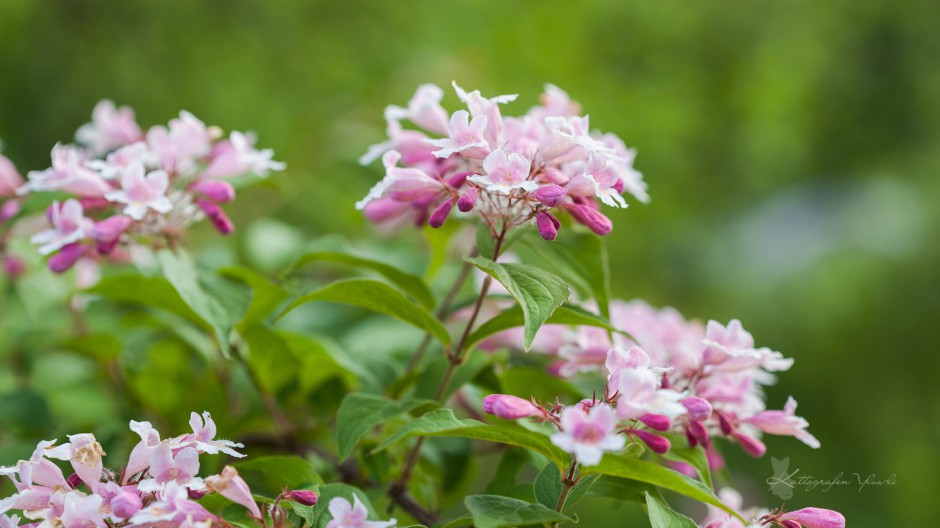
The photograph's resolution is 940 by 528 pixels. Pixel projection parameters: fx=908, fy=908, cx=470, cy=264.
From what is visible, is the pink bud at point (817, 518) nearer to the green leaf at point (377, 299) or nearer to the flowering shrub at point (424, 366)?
the flowering shrub at point (424, 366)

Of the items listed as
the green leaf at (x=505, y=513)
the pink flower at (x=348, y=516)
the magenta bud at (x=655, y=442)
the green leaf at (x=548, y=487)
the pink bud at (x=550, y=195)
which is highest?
the pink bud at (x=550, y=195)

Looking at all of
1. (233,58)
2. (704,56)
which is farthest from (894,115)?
(233,58)

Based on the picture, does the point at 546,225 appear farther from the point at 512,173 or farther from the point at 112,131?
the point at 112,131

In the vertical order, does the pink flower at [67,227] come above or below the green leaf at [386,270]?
below

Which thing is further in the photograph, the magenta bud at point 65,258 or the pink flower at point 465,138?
the magenta bud at point 65,258

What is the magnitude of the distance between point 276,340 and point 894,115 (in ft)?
12.0

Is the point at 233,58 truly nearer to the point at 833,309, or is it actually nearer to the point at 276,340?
the point at 833,309

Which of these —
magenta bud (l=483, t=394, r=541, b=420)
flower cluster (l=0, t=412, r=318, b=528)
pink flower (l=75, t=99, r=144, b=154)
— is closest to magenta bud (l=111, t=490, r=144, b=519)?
flower cluster (l=0, t=412, r=318, b=528)

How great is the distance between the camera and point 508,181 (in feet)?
2.17

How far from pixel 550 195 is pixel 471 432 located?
0.18 meters

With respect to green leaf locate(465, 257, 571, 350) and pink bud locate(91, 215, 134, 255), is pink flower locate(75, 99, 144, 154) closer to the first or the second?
pink bud locate(91, 215, 134, 255)

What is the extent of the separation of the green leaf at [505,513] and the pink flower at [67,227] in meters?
0.43

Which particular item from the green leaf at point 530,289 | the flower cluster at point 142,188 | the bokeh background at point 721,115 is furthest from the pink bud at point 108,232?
the bokeh background at point 721,115

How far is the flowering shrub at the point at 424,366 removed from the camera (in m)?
0.60
